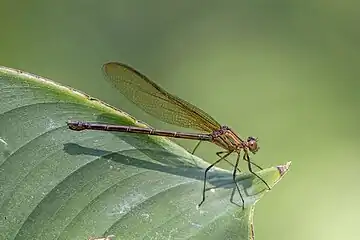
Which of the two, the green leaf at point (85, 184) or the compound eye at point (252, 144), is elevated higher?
the green leaf at point (85, 184)

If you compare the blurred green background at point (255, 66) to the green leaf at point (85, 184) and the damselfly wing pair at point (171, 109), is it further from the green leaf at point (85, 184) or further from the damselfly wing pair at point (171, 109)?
the green leaf at point (85, 184)

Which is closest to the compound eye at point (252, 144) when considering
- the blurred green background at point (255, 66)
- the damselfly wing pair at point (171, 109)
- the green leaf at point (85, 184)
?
the damselfly wing pair at point (171, 109)

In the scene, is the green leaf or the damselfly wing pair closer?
the green leaf

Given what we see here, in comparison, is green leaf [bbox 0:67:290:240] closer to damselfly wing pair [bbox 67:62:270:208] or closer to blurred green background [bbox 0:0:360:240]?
damselfly wing pair [bbox 67:62:270:208]

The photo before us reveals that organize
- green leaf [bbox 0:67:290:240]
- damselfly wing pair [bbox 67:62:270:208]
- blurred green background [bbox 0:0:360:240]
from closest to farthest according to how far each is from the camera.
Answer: green leaf [bbox 0:67:290:240] < damselfly wing pair [bbox 67:62:270:208] < blurred green background [bbox 0:0:360:240]

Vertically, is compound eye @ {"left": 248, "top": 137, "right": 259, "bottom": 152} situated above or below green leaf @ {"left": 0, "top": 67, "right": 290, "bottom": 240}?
below

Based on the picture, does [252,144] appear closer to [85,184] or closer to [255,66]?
[85,184]

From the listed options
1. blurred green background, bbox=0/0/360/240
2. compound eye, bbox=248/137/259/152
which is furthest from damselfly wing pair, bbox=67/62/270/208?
blurred green background, bbox=0/0/360/240
